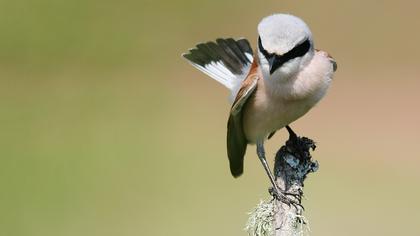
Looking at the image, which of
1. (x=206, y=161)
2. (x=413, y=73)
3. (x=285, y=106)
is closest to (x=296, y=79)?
(x=285, y=106)

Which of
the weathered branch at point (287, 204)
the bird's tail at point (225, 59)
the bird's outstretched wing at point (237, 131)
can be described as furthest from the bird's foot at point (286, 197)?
the bird's tail at point (225, 59)

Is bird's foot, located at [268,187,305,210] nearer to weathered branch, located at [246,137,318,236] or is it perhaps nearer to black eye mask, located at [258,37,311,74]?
weathered branch, located at [246,137,318,236]

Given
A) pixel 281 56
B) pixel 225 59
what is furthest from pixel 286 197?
pixel 225 59

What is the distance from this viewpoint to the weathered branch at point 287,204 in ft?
5.56

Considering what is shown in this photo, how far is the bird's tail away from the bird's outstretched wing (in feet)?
1.21

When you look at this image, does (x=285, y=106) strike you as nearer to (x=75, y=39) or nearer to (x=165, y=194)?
(x=165, y=194)

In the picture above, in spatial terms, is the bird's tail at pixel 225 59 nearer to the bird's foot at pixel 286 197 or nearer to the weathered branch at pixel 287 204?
the weathered branch at pixel 287 204

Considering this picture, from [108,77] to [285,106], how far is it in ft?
12.9

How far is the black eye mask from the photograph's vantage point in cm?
207

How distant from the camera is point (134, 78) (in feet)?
20.0

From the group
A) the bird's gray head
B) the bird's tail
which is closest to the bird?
the bird's gray head

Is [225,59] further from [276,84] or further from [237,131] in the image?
[276,84]

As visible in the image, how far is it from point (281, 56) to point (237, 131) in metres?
0.37

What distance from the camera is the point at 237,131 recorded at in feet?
7.82
